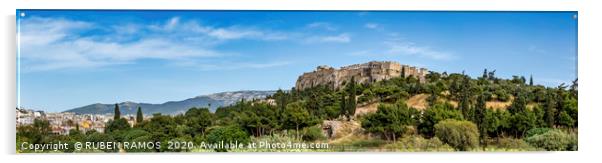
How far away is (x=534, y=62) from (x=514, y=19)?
1.82ft

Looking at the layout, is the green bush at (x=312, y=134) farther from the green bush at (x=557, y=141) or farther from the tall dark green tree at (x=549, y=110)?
the tall dark green tree at (x=549, y=110)

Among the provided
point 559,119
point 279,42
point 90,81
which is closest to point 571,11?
point 559,119

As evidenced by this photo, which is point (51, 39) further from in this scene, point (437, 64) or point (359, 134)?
point (437, 64)

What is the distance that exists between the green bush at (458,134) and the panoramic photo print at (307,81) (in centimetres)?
1

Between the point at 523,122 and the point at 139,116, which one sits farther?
the point at 523,122

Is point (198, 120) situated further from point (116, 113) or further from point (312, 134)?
point (312, 134)

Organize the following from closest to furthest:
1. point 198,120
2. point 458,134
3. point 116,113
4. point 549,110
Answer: point 116,113 < point 458,134 < point 198,120 < point 549,110

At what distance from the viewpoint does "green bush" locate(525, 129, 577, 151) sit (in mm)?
9844

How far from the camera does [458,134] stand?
983cm

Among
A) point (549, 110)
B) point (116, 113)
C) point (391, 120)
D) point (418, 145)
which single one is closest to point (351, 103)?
point (391, 120)

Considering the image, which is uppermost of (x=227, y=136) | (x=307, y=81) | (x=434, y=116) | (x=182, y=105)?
(x=307, y=81)

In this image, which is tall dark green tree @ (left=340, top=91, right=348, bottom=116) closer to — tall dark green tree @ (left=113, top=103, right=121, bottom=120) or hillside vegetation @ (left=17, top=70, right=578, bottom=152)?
hillside vegetation @ (left=17, top=70, right=578, bottom=152)

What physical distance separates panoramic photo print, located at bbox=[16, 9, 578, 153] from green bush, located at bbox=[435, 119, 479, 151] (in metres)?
0.01

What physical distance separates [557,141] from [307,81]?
2876mm
